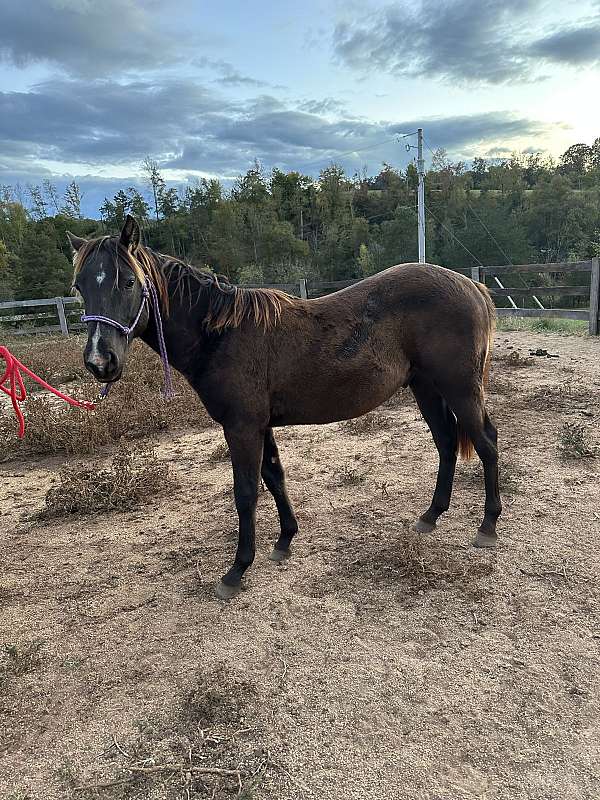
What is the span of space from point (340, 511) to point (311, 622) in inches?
53.6

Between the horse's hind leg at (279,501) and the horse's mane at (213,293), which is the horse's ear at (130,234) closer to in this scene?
the horse's mane at (213,293)

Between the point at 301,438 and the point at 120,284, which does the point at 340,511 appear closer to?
the point at 301,438

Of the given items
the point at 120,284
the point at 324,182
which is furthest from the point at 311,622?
the point at 324,182

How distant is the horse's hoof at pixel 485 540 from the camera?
3.43 meters

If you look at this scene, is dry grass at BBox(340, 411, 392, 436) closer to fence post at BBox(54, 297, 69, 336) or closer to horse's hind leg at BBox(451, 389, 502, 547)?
horse's hind leg at BBox(451, 389, 502, 547)

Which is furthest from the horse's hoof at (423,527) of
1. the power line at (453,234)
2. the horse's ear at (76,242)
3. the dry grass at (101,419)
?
the power line at (453,234)

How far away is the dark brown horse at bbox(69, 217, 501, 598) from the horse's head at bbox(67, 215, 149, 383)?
0.01m

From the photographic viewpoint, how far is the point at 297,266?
3728 cm

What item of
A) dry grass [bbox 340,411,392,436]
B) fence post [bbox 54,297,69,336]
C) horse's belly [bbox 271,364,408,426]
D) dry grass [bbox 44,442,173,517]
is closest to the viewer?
horse's belly [bbox 271,364,408,426]

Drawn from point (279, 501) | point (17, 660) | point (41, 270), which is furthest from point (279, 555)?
point (41, 270)

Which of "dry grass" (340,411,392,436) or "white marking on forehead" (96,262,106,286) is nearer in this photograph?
"white marking on forehead" (96,262,106,286)

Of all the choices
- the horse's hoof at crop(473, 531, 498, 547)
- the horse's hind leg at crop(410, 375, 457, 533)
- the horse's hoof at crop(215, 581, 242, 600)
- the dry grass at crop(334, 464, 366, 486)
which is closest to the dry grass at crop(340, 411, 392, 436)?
the dry grass at crop(334, 464, 366, 486)

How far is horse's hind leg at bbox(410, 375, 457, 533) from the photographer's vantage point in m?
3.69

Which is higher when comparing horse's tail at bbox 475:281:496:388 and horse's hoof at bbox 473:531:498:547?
horse's tail at bbox 475:281:496:388
